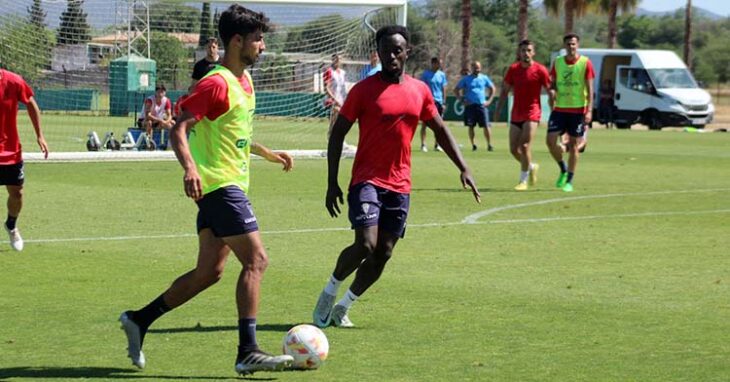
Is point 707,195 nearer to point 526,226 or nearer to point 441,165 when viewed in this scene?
point 526,226

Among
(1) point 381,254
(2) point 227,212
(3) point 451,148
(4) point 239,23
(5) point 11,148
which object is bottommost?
(1) point 381,254

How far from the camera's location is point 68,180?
21797 mm

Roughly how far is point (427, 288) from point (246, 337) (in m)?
3.61

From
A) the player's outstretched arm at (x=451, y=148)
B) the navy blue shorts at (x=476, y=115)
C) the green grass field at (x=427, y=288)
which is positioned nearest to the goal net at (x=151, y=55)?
the navy blue shorts at (x=476, y=115)

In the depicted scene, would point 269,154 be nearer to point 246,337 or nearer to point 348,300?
point 348,300

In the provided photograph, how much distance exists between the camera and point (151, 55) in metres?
29.7

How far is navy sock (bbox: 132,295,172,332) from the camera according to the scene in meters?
7.80

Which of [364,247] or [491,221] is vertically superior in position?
[364,247]

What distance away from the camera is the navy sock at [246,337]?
7.41m

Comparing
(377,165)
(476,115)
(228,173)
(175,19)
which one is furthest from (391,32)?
(476,115)

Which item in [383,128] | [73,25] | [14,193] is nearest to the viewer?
[383,128]

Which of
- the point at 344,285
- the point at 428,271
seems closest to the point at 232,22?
the point at 344,285

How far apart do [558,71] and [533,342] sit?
11995mm

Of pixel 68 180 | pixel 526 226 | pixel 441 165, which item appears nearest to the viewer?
pixel 526 226
